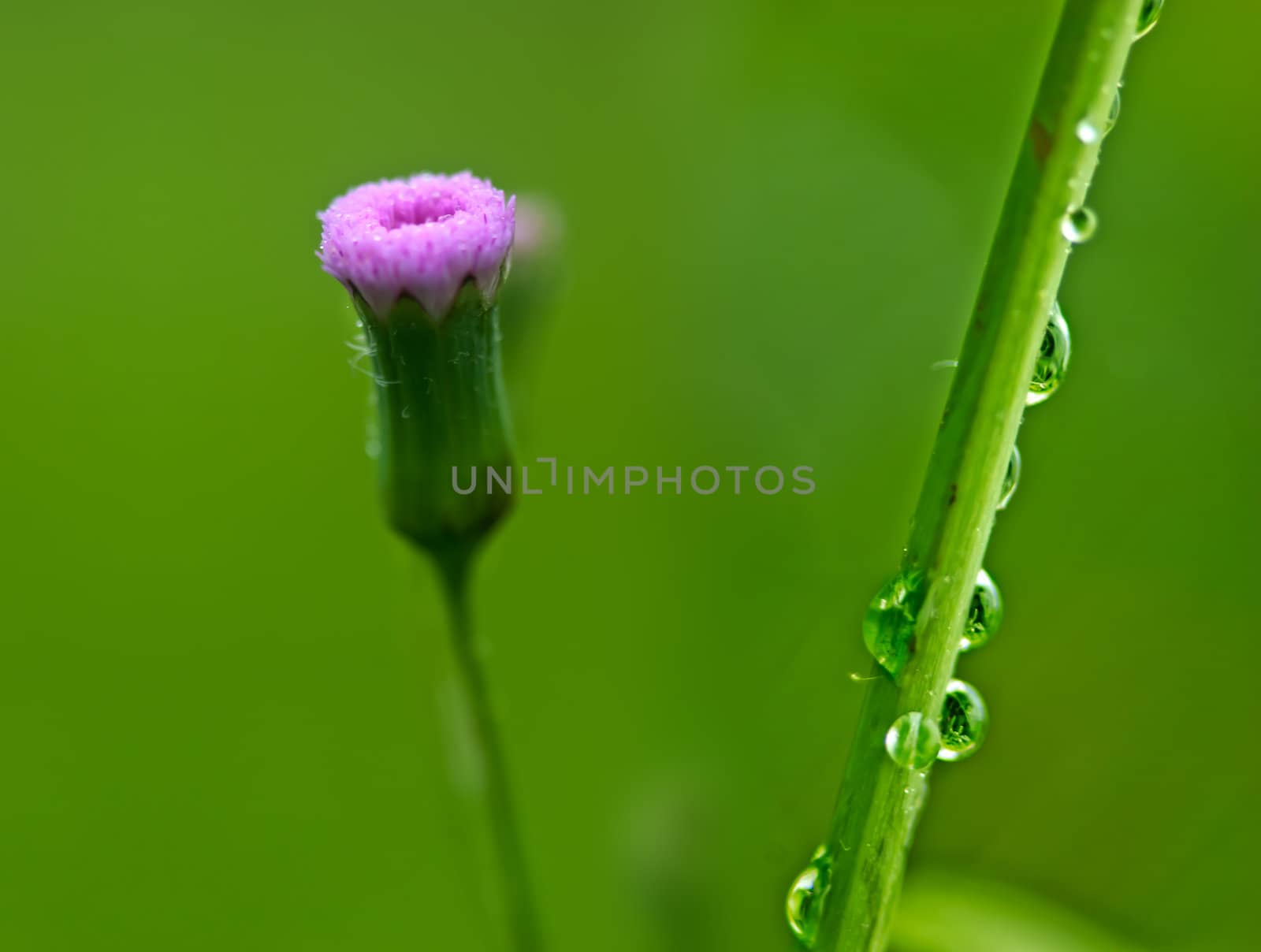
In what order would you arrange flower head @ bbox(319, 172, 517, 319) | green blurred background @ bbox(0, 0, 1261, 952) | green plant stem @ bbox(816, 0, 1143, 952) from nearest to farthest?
1. green plant stem @ bbox(816, 0, 1143, 952)
2. flower head @ bbox(319, 172, 517, 319)
3. green blurred background @ bbox(0, 0, 1261, 952)

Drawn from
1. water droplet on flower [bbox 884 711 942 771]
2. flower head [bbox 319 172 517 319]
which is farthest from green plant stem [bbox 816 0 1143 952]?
flower head [bbox 319 172 517 319]

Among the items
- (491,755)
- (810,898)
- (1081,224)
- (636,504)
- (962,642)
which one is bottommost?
(636,504)

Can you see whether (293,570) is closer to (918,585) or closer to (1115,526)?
(1115,526)

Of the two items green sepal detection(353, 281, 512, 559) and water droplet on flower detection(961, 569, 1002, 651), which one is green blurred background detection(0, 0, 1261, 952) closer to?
green sepal detection(353, 281, 512, 559)

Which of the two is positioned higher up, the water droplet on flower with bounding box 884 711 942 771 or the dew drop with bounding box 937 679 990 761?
the water droplet on flower with bounding box 884 711 942 771

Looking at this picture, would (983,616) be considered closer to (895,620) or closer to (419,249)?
(895,620)

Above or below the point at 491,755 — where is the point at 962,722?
A: above

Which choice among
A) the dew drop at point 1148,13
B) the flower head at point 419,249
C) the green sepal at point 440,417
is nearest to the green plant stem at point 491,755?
the green sepal at point 440,417

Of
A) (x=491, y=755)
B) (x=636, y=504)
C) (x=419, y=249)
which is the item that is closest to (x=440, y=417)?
(x=419, y=249)
